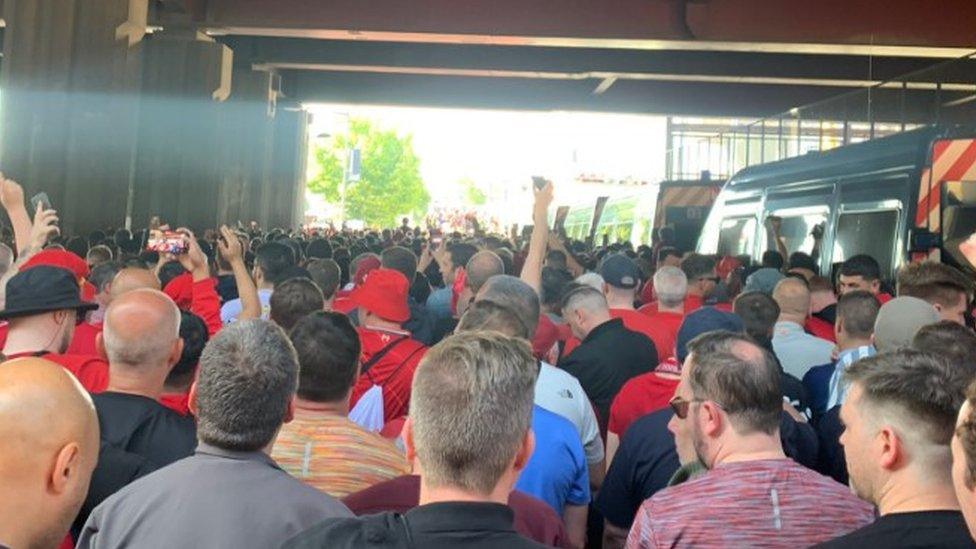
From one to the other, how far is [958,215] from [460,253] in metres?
4.22

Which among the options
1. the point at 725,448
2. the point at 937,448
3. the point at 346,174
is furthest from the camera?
the point at 346,174

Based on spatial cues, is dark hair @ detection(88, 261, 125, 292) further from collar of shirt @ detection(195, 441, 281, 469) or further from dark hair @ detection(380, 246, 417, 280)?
collar of shirt @ detection(195, 441, 281, 469)

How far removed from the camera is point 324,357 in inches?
173

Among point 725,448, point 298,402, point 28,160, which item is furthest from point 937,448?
point 28,160

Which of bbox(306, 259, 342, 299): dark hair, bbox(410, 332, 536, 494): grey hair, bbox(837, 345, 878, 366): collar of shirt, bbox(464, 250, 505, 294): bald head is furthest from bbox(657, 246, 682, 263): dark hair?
bbox(410, 332, 536, 494): grey hair

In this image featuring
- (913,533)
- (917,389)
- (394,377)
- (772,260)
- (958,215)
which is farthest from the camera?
(772,260)

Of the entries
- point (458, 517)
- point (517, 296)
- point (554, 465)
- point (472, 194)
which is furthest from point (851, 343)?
point (472, 194)

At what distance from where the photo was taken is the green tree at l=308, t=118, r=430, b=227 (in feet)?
287

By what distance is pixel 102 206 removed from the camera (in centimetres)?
2348

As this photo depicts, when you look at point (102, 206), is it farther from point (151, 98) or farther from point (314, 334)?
point (314, 334)

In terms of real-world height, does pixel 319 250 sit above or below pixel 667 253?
below

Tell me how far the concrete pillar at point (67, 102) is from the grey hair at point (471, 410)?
2087 cm

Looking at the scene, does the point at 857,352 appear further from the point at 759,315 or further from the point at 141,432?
the point at 141,432

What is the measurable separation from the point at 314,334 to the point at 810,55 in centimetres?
2688
